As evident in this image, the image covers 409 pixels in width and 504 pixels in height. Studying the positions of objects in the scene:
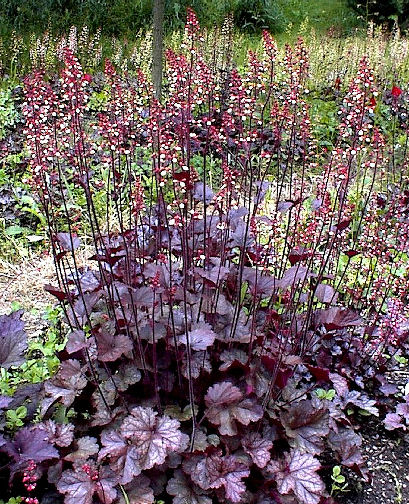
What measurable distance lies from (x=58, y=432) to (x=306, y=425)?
3.22ft

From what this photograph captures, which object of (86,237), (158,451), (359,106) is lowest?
(86,237)

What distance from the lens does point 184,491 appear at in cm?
211

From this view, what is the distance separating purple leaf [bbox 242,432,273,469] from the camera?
84.4 inches

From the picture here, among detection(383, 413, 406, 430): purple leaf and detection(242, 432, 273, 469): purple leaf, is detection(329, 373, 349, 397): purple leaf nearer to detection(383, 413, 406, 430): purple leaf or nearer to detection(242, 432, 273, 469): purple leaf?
detection(383, 413, 406, 430): purple leaf

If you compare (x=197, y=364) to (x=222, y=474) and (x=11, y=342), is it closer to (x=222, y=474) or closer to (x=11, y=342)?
(x=222, y=474)

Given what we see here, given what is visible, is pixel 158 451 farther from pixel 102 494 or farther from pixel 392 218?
pixel 392 218

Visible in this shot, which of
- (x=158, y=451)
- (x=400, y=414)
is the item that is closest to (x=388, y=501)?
(x=400, y=414)

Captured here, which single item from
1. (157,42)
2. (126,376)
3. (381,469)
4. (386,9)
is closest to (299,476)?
(381,469)

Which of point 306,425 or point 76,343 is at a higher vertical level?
point 76,343

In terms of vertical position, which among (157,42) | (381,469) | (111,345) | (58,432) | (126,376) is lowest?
(381,469)

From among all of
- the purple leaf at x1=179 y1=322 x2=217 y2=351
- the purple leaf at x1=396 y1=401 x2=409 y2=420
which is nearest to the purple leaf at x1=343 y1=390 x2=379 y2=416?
the purple leaf at x1=396 y1=401 x2=409 y2=420

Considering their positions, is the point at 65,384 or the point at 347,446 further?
the point at 347,446

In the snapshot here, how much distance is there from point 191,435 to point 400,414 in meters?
1.11

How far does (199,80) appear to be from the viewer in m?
2.32
